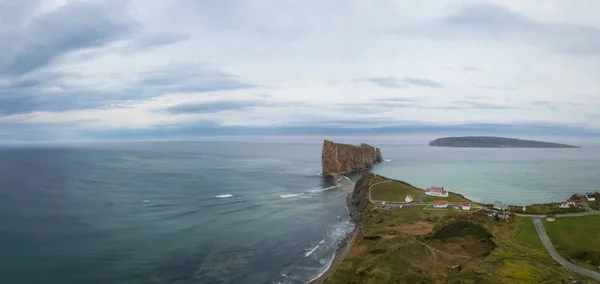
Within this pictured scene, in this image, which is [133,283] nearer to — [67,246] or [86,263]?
[86,263]

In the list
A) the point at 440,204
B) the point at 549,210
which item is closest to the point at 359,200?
the point at 440,204

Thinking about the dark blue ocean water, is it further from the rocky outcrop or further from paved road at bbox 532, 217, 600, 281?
paved road at bbox 532, 217, 600, 281

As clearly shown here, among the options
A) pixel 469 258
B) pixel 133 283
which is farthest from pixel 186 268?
pixel 469 258

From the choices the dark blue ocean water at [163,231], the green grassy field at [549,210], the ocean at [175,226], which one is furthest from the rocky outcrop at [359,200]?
the green grassy field at [549,210]

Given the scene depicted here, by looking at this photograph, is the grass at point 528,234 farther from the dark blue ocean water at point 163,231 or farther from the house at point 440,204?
the dark blue ocean water at point 163,231

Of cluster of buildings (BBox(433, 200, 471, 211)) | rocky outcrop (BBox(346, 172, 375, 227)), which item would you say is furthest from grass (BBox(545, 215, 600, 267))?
rocky outcrop (BBox(346, 172, 375, 227))

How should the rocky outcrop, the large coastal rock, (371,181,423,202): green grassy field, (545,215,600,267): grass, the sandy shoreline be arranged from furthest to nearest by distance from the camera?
the large coastal rock, (371,181,423,202): green grassy field, the rocky outcrop, the sandy shoreline, (545,215,600,267): grass
